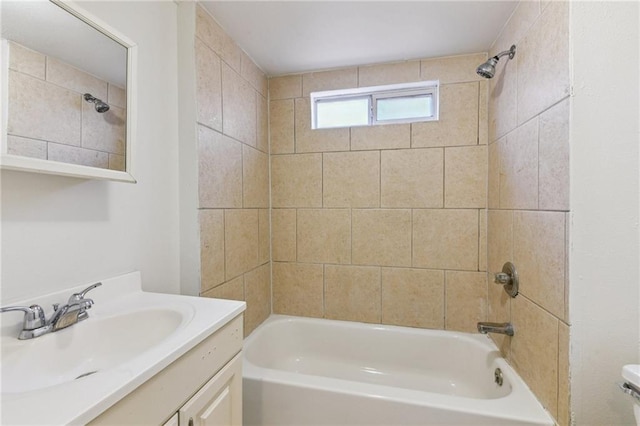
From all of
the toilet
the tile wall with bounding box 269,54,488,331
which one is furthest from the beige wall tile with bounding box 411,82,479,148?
the toilet

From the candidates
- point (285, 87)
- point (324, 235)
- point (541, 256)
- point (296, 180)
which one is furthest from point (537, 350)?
point (285, 87)

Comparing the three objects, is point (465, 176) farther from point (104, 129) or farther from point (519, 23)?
point (104, 129)

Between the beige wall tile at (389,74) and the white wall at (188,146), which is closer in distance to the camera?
the white wall at (188,146)

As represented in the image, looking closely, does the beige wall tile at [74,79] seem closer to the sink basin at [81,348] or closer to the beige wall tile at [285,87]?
the sink basin at [81,348]

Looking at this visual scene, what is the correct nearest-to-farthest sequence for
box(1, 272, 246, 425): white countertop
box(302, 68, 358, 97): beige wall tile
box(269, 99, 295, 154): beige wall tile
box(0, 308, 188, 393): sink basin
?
box(1, 272, 246, 425): white countertop < box(0, 308, 188, 393): sink basin < box(302, 68, 358, 97): beige wall tile < box(269, 99, 295, 154): beige wall tile

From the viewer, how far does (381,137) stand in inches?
78.9

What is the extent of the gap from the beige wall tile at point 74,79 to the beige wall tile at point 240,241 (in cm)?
79

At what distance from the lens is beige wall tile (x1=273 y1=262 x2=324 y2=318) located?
2.14 metres

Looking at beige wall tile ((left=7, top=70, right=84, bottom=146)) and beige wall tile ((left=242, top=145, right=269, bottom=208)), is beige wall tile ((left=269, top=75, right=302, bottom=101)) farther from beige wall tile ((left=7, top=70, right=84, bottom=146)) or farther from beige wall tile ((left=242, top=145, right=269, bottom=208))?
beige wall tile ((left=7, top=70, right=84, bottom=146))

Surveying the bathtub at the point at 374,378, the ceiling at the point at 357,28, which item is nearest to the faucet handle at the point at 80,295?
the bathtub at the point at 374,378

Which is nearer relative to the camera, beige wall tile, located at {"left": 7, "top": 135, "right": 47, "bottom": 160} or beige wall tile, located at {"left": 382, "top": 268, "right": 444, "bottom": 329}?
beige wall tile, located at {"left": 7, "top": 135, "right": 47, "bottom": 160}

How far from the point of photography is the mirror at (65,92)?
0.79m

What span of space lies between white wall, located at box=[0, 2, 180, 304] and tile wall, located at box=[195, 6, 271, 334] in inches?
5.6

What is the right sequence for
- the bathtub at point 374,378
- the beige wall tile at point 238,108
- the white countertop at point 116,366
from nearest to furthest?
the white countertop at point 116,366 < the bathtub at point 374,378 < the beige wall tile at point 238,108
